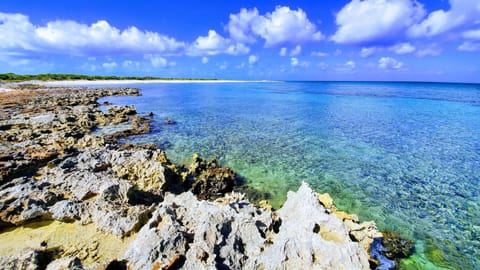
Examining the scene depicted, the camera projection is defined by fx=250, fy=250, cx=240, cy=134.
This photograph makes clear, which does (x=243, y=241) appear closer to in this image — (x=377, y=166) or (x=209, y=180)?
(x=209, y=180)

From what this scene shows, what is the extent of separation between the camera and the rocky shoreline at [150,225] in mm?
4012

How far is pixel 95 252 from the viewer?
4695 mm

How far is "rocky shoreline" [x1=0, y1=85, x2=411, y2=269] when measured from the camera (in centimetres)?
401

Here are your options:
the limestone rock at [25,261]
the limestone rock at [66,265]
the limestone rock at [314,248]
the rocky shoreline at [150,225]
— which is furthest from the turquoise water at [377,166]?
the limestone rock at [25,261]

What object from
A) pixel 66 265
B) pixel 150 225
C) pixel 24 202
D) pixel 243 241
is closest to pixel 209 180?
pixel 150 225

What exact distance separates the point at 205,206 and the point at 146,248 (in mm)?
1421

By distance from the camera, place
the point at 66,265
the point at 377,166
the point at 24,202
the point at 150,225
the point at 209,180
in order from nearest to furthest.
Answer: the point at 66,265 → the point at 150,225 → the point at 24,202 → the point at 209,180 → the point at 377,166

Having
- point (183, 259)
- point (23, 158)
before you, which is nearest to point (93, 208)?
point (183, 259)

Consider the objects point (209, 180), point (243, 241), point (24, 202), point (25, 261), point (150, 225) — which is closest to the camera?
point (25, 261)

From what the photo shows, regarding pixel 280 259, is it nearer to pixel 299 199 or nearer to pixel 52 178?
pixel 299 199

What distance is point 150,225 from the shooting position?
4691 mm

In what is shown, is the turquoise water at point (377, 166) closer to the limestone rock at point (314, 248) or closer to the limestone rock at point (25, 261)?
the limestone rock at point (314, 248)

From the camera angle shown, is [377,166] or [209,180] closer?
[209,180]

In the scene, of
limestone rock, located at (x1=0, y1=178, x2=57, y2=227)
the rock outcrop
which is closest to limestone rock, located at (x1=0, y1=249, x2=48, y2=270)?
the rock outcrop
